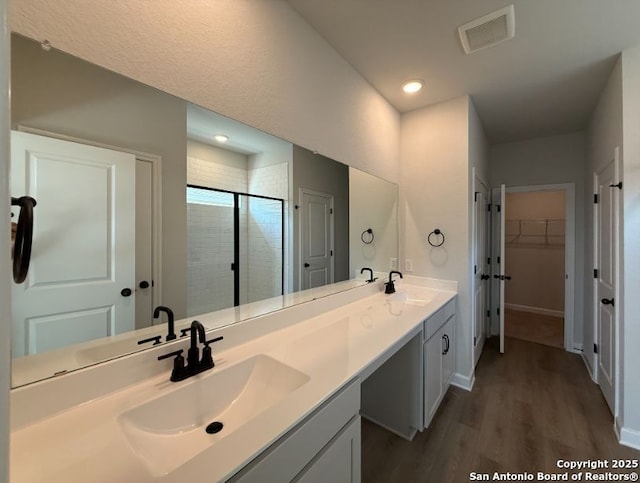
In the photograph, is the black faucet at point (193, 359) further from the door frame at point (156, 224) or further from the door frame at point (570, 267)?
the door frame at point (570, 267)

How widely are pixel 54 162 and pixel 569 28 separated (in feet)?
8.60

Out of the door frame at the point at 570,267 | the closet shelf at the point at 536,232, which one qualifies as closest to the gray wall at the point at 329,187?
the door frame at the point at 570,267

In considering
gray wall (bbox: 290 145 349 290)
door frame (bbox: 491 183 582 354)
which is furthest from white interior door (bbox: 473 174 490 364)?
gray wall (bbox: 290 145 349 290)

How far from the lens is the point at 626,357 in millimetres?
1809

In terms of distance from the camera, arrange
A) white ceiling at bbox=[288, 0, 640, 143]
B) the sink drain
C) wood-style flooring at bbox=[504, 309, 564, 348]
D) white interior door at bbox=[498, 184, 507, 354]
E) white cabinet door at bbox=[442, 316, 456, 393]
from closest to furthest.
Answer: the sink drain
white ceiling at bbox=[288, 0, 640, 143]
white cabinet door at bbox=[442, 316, 456, 393]
white interior door at bbox=[498, 184, 507, 354]
wood-style flooring at bbox=[504, 309, 564, 348]

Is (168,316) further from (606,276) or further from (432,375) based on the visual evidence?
(606,276)

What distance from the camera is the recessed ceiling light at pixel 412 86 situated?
88.5 inches

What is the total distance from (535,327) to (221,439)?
16.0 ft

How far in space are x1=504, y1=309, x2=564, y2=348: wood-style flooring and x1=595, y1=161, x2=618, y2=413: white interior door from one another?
4.15ft

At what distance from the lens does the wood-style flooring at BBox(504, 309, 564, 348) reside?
363 cm

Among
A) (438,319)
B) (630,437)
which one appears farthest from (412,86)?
(630,437)

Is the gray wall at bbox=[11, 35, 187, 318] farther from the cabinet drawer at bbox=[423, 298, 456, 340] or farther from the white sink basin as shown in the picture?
the cabinet drawer at bbox=[423, 298, 456, 340]

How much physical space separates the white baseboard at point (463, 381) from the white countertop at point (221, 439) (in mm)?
1433

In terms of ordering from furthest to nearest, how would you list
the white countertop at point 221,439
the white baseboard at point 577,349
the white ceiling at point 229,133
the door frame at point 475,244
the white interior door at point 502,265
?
the white baseboard at point 577,349 → the white interior door at point 502,265 → the door frame at point 475,244 → the white ceiling at point 229,133 → the white countertop at point 221,439
